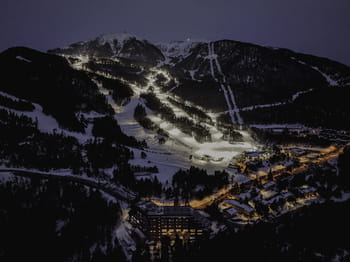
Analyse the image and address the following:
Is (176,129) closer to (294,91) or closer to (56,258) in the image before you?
(56,258)

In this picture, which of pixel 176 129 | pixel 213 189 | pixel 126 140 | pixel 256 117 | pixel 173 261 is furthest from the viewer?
pixel 256 117

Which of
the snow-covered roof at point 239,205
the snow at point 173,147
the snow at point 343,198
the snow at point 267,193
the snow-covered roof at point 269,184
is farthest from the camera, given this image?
the snow at point 173,147

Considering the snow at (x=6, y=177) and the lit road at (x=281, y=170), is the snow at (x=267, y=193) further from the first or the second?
the snow at (x=6, y=177)

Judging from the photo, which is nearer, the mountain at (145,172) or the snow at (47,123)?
the mountain at (145,172)

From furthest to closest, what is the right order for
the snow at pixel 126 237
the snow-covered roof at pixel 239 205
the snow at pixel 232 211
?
the snow-covered roof at pixel 239 205 < the snow at pixel 232 211 < the snow at pixel 126 237

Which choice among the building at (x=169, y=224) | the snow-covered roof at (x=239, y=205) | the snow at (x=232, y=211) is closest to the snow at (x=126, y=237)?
the building at (x=169, y=224)

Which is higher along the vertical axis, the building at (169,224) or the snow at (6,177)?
the snow at (6,177)

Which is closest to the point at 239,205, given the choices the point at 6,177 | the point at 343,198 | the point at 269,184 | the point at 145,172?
the point at 269,184

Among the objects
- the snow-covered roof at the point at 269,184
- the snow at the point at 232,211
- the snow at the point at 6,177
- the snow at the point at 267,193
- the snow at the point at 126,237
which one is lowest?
the snow at the point at 126,237

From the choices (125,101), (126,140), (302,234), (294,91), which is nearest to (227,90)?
(294,91)

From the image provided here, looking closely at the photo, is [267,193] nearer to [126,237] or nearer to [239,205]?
[239,205]
